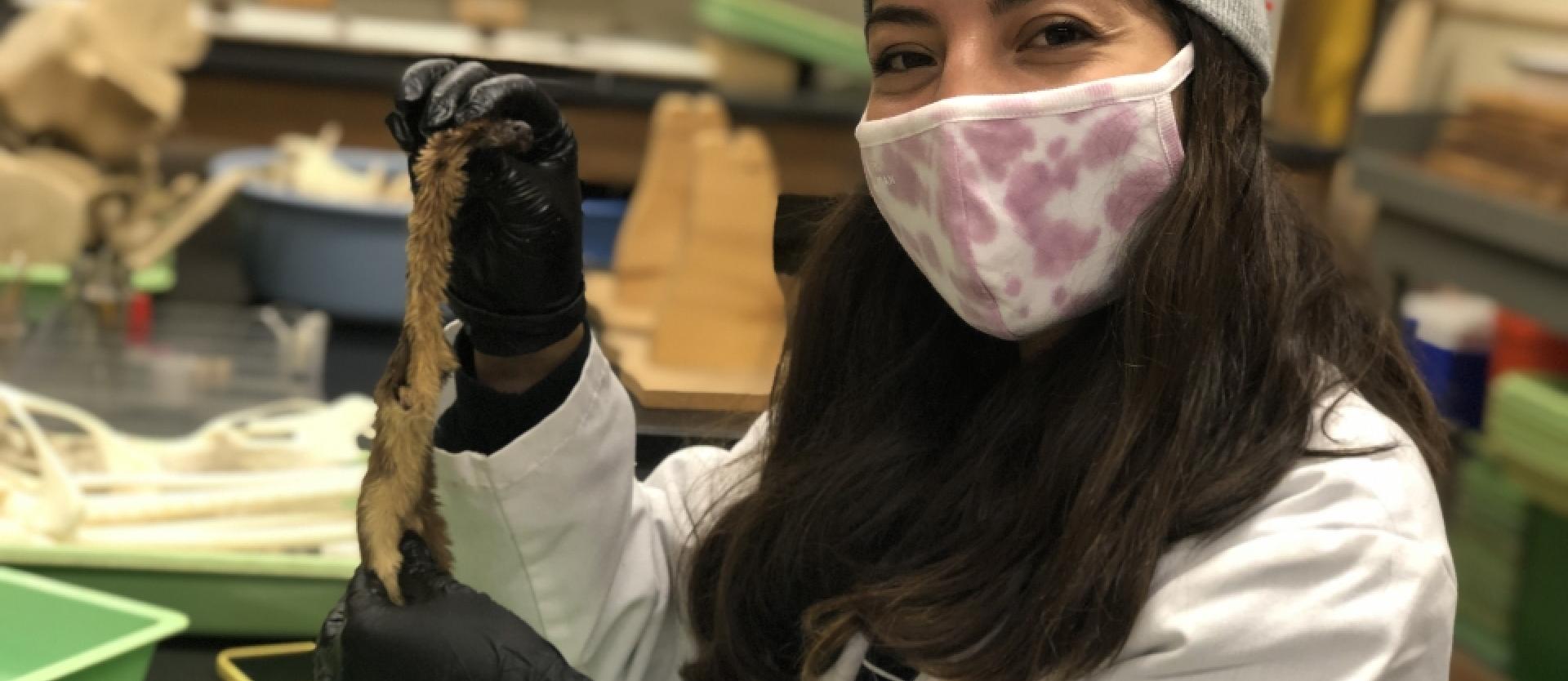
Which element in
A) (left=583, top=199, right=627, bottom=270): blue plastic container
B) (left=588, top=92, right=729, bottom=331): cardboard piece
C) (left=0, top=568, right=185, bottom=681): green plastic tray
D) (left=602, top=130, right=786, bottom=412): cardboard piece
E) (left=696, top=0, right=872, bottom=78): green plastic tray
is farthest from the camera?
(left=696, top=0, right=872, bottom=78): green plastic tray

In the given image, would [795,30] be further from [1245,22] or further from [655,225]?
[1245,22]

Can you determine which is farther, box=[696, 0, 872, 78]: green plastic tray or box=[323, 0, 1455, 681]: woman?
box=[696, 0, 872, 78]: green plastic tray

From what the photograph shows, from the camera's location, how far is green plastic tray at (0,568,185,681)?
36.6 inches

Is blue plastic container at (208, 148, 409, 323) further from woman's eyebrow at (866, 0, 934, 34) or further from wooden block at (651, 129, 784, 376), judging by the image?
woman's eyebrow at (866, 0, 934, 34)

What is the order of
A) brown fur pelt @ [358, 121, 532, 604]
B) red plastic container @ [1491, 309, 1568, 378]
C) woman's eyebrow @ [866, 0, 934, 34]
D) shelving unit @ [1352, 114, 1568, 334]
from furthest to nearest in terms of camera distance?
red plastic container @ [1491, 309, 1568, 378] → shelving unit @ [1352, 114, 1568, 334] → woman's eyebrow @ [866, 0, 934, 34] → brown fur pelt @ [358, 121, 532, 604]

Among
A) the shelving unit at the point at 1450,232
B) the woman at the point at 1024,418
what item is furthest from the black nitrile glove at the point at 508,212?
the shelving unit at the point at 1450,232

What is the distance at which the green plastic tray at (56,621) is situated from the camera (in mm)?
931

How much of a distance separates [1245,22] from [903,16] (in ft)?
0.60

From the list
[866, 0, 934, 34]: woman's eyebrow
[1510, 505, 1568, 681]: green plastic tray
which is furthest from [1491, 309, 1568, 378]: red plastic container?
[866, 0, 934, 34]: woman's eyebrow

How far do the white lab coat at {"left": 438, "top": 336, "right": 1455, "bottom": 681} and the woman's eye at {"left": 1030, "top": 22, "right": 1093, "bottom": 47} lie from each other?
0.25 meters

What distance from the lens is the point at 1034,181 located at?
0.83 m

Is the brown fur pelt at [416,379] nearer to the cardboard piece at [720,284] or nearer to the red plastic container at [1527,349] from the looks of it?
the cardboard piece at [720,284]

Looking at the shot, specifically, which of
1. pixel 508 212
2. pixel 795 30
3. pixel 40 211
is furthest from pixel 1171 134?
pixel 795 30

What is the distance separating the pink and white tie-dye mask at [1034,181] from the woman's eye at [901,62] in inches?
1.3
